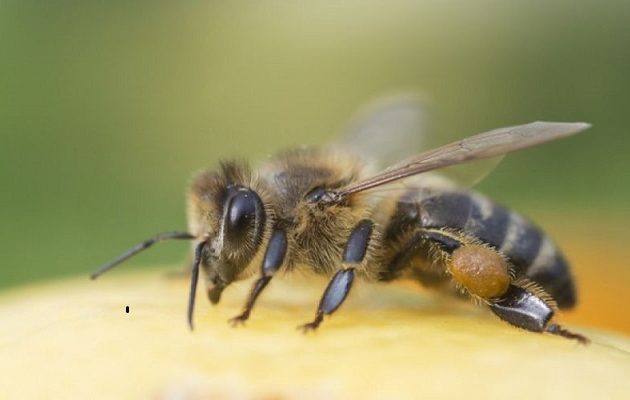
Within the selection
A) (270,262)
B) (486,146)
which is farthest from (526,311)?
(270,262)

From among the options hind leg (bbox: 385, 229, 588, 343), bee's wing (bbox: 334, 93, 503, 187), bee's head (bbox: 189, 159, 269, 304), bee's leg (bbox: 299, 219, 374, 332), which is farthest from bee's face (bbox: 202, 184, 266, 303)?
bee's wing (bbox: 334, 93, 503, 187)

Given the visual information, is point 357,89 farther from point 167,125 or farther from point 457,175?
point 457,175

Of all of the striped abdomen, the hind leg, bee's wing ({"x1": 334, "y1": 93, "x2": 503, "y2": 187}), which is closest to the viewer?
the hind leg

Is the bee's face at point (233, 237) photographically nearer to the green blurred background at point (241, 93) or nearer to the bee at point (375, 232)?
the bee at point (375, 232)

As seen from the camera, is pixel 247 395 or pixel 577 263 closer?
pixel 247 395

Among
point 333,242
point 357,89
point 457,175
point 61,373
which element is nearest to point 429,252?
point 333,242

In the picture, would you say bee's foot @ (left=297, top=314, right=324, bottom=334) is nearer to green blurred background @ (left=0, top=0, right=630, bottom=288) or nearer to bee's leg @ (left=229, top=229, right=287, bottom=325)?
bee's leg @ (left=229, top=229, right=287, bottom=325)
